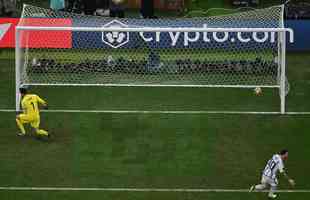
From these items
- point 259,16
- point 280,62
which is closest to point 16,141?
point 280,62

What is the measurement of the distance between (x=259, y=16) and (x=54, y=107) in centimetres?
793

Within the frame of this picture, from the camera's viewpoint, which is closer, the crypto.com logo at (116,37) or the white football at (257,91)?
the white football at (257,91)

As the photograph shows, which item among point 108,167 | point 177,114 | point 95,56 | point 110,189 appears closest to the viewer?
point 110,189

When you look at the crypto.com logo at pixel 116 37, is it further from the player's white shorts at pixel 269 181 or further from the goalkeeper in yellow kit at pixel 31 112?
the player's white shorts at pixel 269 181

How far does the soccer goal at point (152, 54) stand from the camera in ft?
86.2

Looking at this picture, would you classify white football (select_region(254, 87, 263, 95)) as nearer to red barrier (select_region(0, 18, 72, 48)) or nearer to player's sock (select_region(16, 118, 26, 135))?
red barrier (select_region(0, 18, 72, 48))

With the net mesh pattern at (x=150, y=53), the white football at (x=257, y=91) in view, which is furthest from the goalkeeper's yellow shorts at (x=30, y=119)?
the white football at (x=257, y=91)

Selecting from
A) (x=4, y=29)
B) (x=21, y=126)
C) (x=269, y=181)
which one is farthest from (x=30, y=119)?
(x=4, y=29)

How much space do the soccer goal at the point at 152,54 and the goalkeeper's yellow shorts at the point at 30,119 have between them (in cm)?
296

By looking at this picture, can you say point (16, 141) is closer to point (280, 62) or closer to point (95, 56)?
point (95, 56)

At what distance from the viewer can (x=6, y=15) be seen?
108 feet

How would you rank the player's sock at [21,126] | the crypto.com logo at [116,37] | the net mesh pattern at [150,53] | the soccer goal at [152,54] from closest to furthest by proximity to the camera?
the player's sock at [21,126] < the soccer goal at [152,54] < the net mesh pattern at [150,53] < the crypto.com logo at [116,37]

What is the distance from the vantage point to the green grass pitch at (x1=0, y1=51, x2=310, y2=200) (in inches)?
770

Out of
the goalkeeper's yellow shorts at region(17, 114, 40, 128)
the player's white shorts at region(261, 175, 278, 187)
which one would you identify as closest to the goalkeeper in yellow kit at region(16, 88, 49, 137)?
the goalkeeper's yellow shorts at region(17, 114, 40, 128)
